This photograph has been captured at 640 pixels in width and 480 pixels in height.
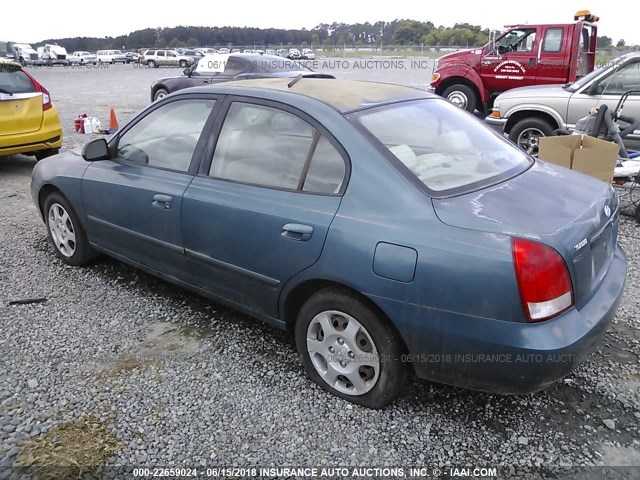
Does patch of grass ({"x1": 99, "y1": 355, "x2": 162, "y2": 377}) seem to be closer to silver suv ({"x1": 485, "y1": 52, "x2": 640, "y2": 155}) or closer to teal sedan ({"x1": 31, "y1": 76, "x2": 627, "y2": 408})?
teal sedan ({"x1": 31, "y1": 76, "x2": 627, "y2": 408})

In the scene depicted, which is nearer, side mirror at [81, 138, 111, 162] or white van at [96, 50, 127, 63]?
side mirror at [81, 138, 111, 162]

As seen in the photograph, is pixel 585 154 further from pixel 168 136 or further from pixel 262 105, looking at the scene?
pixel 168 136

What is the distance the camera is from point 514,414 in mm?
2742

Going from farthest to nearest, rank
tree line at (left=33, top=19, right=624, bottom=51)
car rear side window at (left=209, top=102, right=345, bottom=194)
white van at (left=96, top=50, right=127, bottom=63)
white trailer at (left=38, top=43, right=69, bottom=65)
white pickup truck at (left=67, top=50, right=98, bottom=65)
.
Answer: tree line at (left=33, top=19, right=624, bottom=51)
white van at (left=96, top=50, right=127, bottom=63)
white pickup truck at (left=67, top=50, right=98, bottom=65)
white trailer at (left=38, top=43, right=69, bottom=65)
car rear side window at (left=209, top=102, right=345, bottom=194)

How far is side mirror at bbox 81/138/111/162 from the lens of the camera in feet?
12.8

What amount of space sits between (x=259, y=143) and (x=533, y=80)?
970cm

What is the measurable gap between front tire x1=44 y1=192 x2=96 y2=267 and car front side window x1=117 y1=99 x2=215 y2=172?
81cm

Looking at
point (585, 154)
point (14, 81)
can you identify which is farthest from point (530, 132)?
point (14, 81)

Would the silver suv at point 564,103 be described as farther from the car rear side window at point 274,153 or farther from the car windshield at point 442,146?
the car rear side window at point 274,153

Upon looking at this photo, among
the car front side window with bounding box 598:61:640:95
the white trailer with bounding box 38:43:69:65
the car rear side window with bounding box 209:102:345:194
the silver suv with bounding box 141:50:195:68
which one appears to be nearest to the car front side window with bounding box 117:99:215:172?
the car rear side window with bounding box 209:102:345:194

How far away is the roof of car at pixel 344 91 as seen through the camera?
3022mm

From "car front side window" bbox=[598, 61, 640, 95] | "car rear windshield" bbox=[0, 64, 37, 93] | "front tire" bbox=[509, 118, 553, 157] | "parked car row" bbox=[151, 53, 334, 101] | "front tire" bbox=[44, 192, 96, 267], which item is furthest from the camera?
"parked car row" bbox=[151, 53, 334, 101]

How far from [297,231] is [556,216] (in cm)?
123

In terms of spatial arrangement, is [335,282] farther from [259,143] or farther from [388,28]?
[388,28]
